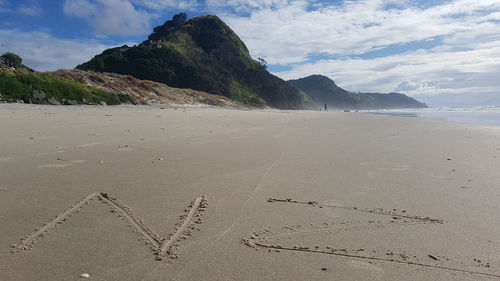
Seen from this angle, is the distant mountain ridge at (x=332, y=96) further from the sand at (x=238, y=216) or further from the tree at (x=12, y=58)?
the sand at (x=238, y=216)

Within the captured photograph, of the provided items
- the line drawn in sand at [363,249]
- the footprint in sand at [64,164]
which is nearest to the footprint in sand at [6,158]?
the footprint in sand at [64,164]

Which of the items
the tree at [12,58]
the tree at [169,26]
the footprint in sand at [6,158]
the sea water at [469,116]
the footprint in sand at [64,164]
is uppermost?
the tree at [169,26]

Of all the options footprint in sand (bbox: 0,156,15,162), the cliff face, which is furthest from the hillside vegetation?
the cliff face

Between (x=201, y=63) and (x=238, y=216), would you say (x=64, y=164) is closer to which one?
(x=238, y=216)

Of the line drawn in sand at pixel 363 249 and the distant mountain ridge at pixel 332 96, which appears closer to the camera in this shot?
the line drawn in sand at pixel 363 249

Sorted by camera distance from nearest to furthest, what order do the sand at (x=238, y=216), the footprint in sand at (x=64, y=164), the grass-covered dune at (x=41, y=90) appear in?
1. the sand at (x=238, y=216)
2. the footprint in sand at (x=64, y=164)
3. the grass-covered dune at (x=41, y=90)

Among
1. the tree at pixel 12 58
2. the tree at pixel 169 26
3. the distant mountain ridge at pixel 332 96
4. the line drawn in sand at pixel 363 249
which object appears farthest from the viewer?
the distant mountain ridge at pixel 332 96

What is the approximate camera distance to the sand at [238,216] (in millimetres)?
2551

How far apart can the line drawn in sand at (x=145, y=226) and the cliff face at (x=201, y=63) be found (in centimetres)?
5925

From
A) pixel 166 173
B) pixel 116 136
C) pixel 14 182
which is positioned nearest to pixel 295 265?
pixel 166 173

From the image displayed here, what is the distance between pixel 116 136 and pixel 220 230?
602 centimetres

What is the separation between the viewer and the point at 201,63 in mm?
73625

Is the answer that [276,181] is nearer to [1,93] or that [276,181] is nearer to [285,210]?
[285,210]

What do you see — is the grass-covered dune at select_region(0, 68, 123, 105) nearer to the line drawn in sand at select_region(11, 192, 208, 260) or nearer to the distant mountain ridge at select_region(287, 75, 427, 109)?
the line drawn in sand at select_region(11, 192, 208, 260)
